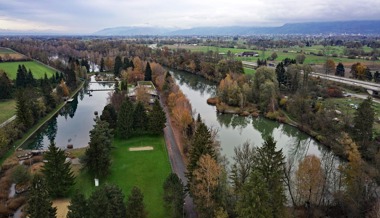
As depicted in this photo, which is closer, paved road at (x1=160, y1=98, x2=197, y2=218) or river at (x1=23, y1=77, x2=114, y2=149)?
paved road at (x1=160, y1=98, x2=197, y2=218)

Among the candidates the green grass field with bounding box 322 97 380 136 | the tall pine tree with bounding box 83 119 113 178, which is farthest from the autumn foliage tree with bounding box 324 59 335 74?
the tall pine tree with bounding box 83 119 113 178

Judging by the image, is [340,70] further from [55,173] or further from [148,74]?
[55,173]

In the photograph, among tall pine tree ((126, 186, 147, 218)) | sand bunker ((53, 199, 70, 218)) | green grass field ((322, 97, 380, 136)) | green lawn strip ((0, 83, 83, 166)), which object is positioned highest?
tall pine tree ((126, 186, 147, 218))

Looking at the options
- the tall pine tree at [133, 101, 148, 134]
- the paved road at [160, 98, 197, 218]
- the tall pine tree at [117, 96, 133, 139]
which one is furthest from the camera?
the tall pine tree at [133, 101, 148, 134]

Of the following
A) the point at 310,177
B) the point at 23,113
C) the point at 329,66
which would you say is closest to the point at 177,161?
the point at 310,177

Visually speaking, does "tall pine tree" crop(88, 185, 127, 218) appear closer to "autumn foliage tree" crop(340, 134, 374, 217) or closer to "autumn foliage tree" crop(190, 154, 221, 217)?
"autumn foliage tree" crop(190, 154, 221, 217)

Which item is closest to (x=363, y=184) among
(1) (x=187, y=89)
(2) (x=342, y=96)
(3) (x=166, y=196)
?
(3) (x=166, y=196)

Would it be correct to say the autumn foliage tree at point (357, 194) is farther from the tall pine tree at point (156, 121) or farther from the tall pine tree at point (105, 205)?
the tall pine tree at point (156, 121)
